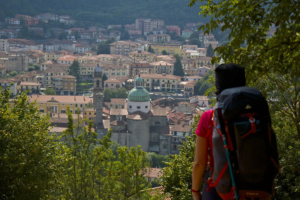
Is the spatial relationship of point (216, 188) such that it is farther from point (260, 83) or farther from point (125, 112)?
point (125, 112)

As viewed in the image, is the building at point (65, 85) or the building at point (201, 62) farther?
the building at point (201, 62)

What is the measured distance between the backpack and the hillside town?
Result: 781 cm

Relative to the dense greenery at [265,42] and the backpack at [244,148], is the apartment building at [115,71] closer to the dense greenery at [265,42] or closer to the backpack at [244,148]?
the dense greenery at [265,42]

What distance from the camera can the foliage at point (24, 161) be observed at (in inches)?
253

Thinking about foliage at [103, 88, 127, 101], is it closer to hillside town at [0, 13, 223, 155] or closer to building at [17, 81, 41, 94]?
hillside town at [0, 13, 223, 155]

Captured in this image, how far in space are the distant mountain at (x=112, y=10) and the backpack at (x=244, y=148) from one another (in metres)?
105

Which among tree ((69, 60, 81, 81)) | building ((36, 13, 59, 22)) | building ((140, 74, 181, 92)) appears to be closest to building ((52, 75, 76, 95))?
tree ((69, 60, 81, 81))

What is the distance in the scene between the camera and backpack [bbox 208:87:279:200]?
245cm

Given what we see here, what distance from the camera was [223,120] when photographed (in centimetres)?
251

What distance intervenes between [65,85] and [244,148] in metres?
57.5

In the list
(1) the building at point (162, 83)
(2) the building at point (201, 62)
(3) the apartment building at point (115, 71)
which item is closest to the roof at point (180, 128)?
(1) the building at point (162, 83)

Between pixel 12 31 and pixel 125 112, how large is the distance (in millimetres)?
65406

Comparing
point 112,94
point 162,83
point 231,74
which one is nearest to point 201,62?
point 162,83

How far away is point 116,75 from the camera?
6412 cm
